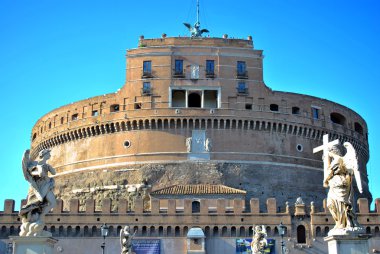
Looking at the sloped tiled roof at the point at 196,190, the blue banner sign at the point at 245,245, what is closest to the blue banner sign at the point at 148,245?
the sloped tiled roof at the point at 196,190

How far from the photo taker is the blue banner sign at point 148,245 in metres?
40.7

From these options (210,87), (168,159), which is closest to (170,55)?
(210,87)

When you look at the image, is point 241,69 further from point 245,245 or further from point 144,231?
point 144,231

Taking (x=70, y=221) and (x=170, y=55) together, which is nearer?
(x=70, y=221)

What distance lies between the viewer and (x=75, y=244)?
40875 millimetres

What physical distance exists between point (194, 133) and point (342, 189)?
1529 inches

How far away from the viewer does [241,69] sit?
5091 cm

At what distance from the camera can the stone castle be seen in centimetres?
4812

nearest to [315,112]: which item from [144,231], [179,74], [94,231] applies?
[179,74]

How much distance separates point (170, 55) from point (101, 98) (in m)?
7.14

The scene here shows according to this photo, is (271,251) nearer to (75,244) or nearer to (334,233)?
(75,244)

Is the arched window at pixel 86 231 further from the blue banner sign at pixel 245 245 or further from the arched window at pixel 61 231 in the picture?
the blue banner sign at pixel 245 245

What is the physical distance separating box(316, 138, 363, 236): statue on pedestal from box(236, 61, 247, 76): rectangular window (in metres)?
40.2

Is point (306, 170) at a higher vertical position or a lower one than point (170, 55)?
lower
